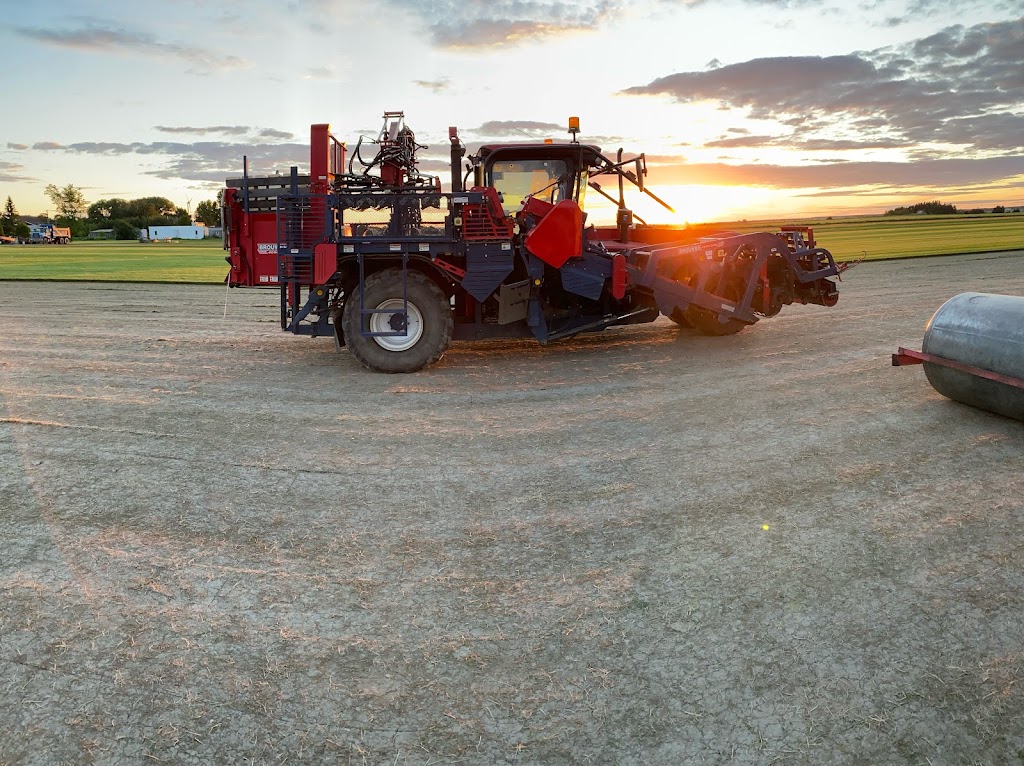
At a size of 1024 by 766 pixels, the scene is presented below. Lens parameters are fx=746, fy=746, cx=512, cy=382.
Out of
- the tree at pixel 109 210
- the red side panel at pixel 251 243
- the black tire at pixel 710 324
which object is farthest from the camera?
the tree at pixel 109 210

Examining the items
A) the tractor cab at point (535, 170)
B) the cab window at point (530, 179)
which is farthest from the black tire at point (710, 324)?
the cab window at point (530, 179)

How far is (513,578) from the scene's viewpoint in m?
3.59

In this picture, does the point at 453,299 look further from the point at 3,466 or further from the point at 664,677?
the point at 664,677

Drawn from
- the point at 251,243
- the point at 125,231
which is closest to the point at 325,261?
the point at 251,243

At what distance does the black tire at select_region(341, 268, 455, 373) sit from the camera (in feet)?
28.0

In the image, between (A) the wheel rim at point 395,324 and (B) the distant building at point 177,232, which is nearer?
(A) the wheel rim at point 395,324

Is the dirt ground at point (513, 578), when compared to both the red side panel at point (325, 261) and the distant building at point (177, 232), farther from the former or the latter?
the distant building at point (177, 232)

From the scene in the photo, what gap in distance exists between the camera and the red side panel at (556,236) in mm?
8680

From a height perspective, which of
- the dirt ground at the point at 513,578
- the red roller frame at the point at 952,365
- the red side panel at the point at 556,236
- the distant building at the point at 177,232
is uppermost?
the distant building at the point at 177,232

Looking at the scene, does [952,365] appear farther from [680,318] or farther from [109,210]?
[109,210]

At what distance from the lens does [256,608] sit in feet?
11.0

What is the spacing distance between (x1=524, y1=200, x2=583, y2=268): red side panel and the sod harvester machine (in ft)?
0.05

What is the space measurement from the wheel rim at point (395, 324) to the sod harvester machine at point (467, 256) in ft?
0.05

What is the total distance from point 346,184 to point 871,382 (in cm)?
634
